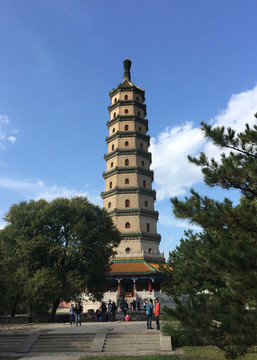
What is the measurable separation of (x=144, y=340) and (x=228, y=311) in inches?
305

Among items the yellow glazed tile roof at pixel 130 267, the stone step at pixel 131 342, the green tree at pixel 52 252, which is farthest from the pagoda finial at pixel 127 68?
the stone step at pixel 131 342

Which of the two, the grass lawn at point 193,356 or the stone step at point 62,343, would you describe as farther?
the stone step at point 62,343

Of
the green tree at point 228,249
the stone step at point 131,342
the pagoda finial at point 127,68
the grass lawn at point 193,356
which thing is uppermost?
the pagoda finial at point 127,68

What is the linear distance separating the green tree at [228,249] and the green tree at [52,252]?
14.6 m

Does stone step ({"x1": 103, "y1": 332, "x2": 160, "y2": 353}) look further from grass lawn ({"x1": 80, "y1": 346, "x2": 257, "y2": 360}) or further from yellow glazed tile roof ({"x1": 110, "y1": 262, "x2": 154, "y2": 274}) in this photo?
yellow glazed tile roof ({"x1": 110, "y1": 262, "x2": 154, "y2": 274})

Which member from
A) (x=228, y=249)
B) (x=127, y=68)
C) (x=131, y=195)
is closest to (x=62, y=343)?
(x=228, y=249)

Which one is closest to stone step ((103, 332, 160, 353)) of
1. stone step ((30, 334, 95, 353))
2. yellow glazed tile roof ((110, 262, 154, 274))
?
stone step ((30, 334, 95, 353))

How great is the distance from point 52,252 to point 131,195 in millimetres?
17600

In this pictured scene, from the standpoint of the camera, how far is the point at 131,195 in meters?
38.8

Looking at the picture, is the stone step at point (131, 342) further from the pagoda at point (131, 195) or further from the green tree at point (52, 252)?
the pagoda at point (131, 195)

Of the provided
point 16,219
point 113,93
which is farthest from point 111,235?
point 113,93

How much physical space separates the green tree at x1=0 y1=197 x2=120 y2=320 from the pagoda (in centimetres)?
1000

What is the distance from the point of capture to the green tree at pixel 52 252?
2138 centimetres

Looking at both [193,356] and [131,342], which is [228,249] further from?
[131,342]
